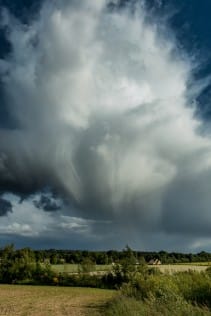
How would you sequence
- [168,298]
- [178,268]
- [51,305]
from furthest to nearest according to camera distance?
[178,268] < [51,305] < [168,298]

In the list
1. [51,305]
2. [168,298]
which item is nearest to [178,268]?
[51,305]

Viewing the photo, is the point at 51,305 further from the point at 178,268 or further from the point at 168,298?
the point at 178,268

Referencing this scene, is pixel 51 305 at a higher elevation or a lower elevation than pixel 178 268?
lower

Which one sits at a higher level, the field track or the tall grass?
the field track

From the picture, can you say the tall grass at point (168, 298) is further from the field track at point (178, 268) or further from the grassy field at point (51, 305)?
the field track at point (178, 268)

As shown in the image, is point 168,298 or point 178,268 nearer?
point 168,298

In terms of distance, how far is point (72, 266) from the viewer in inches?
3374

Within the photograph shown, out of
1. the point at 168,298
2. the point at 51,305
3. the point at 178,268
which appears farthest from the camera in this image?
the point at 178,268

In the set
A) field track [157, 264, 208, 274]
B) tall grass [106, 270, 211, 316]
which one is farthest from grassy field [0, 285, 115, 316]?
field track [157, 264, 208, 274]

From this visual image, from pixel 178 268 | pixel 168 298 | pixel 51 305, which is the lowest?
pixel 168 298

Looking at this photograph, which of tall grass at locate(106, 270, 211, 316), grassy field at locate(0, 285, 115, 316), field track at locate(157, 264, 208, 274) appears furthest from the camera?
field track at locate(157, 264, 208, 274)

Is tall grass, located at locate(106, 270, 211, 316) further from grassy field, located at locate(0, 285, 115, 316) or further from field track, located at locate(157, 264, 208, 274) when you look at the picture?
field track, located at locate(157, 264, 208, 274)

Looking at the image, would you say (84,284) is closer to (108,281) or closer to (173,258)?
(108,281)

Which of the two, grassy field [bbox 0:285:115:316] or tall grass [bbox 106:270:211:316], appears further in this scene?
grassy field [bbox 0:285:115:316]
